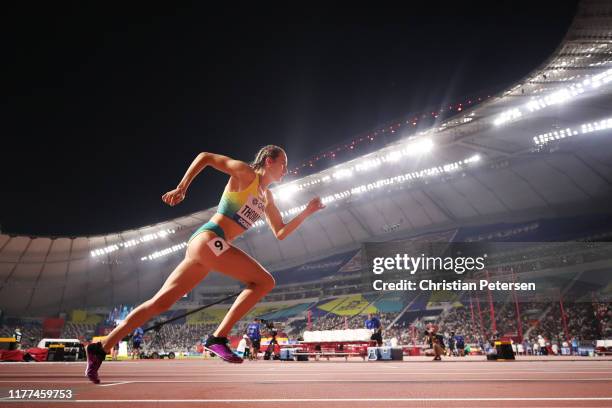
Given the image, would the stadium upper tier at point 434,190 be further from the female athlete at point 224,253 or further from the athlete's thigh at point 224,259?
the athlete's thigh at point 224,259

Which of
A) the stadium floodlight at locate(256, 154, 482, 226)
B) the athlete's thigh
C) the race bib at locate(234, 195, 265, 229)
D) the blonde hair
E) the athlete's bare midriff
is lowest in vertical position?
the athlete's thigh

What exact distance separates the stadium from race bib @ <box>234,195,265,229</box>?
1105 centimetres

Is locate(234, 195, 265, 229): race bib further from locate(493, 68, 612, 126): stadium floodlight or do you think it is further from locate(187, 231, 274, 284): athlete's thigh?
locate(493, 68, 612, 126): stadium floodlight

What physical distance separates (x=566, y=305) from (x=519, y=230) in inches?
312

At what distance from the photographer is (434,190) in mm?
37688

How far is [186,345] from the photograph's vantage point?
40.4 metres

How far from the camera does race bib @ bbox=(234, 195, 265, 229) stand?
3.34 metres

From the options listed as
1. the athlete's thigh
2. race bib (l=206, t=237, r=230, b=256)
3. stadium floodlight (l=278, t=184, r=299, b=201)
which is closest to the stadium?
stadium floodlight (l=278, t=184, r=299, b=201)

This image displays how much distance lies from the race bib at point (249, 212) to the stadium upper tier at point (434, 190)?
75.6ft

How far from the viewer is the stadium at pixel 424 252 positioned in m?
22.6

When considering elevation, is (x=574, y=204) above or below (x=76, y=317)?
above

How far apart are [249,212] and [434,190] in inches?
1428

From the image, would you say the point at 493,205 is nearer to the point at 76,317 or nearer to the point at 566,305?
the point at 566,305

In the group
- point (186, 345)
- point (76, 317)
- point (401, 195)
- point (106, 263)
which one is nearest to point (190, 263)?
point (401, 195)
